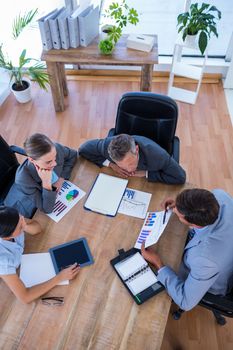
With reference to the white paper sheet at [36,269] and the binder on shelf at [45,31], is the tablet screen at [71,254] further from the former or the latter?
the binder on shelf at [45,31]

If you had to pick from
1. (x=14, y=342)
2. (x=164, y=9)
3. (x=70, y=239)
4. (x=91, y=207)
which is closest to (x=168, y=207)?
(x=91, y=207)

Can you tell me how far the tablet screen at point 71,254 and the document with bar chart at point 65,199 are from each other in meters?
0.18

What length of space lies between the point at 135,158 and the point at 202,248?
663 millimetres

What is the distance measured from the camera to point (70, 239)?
1595 mm

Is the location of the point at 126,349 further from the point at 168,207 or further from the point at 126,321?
the point at 168,207

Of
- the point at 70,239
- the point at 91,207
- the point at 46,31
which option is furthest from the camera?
the point at 46,31

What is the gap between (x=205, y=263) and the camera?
1315mm

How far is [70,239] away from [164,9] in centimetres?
390

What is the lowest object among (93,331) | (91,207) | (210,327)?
(210,327)

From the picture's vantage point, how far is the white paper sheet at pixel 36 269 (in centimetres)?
146

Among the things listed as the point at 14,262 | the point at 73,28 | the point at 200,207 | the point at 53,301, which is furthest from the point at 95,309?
the point at 73,28

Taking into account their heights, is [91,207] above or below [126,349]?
above

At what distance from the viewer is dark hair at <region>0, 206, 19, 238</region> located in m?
1.36

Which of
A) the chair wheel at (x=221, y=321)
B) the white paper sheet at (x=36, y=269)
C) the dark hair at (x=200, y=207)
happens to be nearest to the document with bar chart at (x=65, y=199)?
the white paper sheet at (x=36, y=269)
